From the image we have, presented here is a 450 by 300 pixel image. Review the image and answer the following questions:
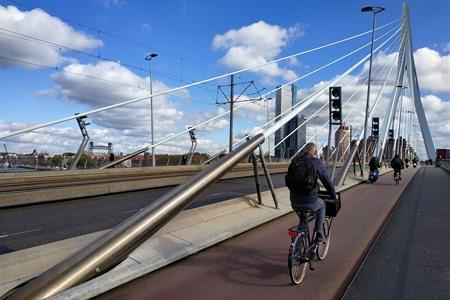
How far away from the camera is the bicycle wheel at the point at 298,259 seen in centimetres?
494

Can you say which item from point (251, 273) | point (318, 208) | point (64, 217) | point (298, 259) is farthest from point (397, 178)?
point (298, 259)

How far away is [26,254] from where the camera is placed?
536 cm

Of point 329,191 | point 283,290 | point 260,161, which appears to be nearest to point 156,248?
point 283,290

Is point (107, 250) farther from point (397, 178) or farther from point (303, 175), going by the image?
point (397, 178)

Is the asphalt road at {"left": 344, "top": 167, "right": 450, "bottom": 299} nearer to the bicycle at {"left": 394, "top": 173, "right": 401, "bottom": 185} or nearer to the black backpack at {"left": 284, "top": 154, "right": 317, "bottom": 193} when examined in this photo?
the black backpack at {"left": 284, "top": 154, "right": 317, "bottom": 193}

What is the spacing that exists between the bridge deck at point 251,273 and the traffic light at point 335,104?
9290mm

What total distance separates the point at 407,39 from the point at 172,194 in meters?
43.6

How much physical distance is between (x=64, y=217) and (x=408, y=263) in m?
8.03

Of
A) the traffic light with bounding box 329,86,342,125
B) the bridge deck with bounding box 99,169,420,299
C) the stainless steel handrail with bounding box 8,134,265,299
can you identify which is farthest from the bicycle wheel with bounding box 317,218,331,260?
the traffic light with bounding box 329,86,342,125

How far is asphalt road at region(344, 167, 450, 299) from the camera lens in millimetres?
4926

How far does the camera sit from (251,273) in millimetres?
5484

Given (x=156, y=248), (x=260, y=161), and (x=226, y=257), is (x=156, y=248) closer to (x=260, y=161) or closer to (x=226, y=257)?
(x=226, y=257)

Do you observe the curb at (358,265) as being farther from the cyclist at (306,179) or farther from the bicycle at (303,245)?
the cyclist at (306,179)

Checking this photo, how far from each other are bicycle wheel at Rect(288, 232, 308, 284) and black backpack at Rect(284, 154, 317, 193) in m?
0.58
